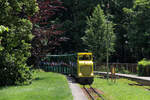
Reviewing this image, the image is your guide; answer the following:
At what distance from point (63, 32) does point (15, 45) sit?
7.57 m

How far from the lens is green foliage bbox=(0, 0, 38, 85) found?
18611 mm

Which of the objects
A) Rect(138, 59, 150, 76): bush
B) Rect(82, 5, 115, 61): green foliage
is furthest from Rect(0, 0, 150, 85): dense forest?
Rect(138, 59, 150, 76): bush

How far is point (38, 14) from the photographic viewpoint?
23.1m

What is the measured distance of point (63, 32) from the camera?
25.8 metres

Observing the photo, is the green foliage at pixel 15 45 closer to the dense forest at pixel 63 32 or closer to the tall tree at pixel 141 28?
the dense forest at pixel 63 32

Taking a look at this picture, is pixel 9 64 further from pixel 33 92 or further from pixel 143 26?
pixel 143 26

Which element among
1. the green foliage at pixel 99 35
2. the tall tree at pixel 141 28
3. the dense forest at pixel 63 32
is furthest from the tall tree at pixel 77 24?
the tall tree at pixel 141 28

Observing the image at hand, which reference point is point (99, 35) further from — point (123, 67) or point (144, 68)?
point (144, 68)

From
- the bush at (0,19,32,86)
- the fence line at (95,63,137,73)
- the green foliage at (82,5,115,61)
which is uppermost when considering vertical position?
the green foliage at (82,5,115,61)

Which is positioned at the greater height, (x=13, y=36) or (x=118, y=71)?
(x=13, y=36)

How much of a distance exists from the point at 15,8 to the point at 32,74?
5.21 metres

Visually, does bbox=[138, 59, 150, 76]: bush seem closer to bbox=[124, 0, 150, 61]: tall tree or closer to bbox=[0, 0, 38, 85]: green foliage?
bbox=[124, 0, 150, 61]: tall tree

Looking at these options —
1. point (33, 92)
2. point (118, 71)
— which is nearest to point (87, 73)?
point (33, 92)

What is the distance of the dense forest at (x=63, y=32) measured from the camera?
18922mm
